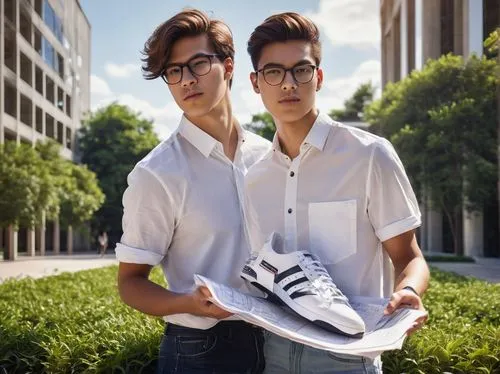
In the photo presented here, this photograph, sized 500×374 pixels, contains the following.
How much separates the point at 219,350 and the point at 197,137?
92cm

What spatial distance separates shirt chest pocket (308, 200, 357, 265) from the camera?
228 cm

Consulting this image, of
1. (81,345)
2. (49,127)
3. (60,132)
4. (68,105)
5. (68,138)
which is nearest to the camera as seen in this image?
(81,345)

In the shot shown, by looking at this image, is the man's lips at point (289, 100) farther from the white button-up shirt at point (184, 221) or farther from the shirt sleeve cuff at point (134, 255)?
the shirt sleeve cuff at point (134, 255)

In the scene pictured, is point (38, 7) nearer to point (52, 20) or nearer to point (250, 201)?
point (52, 20)

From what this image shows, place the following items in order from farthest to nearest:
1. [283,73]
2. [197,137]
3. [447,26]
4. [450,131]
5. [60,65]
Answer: [60,65], [447,26], [450,131], [197,137], [283,73]

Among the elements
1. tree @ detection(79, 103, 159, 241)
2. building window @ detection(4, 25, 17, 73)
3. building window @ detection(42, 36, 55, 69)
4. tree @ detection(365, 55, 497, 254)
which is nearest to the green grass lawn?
tree @ detection(365, 55, 497, 254)

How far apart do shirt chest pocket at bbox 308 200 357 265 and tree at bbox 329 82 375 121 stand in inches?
2853

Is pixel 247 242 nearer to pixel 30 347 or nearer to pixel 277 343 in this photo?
pixel 277 343

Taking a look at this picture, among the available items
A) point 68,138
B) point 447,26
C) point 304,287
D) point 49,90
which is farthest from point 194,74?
point 68,138

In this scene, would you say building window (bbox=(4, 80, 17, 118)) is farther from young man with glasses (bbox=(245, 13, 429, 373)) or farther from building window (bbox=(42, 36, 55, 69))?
young man with glasses (bbox=(245, 13, 429, 373))

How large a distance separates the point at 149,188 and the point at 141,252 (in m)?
0.26

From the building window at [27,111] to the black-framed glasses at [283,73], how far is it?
131ft

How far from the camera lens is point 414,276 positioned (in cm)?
216

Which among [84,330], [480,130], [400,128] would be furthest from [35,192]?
[84,330]
